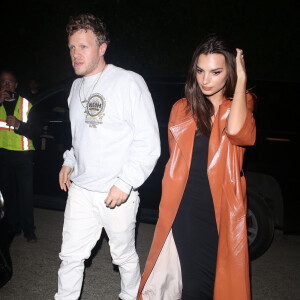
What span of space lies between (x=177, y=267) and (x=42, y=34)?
9.49 meters

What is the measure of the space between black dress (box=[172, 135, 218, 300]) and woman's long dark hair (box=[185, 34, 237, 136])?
0.37 feet

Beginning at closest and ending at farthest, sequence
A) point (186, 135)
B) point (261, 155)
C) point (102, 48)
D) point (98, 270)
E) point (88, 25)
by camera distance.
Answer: point (186, 135)
point (88, 25)
point (102, 48)
point (98, 270)
point (261, 155)

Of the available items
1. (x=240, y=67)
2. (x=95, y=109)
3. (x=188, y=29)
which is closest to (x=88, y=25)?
(x=95, y=109)

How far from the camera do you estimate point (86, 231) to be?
2332 mm

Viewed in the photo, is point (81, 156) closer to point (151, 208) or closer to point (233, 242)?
point (233, 242)

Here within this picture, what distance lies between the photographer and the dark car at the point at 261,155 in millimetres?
3496

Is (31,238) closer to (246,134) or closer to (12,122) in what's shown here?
(12,122)

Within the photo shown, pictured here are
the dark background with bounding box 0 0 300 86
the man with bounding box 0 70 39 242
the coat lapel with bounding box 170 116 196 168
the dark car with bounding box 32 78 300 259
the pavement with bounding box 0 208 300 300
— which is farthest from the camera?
the dark background with bounding box 0 0 300 86

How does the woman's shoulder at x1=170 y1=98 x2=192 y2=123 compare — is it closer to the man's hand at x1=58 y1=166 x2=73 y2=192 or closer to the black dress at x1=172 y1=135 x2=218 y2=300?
the black dress at x1=172 y1=135 x2=218 y2=300

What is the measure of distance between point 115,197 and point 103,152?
12.4 inches

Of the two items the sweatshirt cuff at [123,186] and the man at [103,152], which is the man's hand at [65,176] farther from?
the sweatshirt cuff at [123,186]

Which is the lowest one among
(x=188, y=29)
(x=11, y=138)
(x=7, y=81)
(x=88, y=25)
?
(x=11, y=138)

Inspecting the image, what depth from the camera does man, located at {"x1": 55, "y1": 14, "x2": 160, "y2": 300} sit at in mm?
2170

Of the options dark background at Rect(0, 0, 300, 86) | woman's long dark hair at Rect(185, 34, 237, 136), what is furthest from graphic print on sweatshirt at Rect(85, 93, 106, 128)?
dark background at Rect(0, 0, 300, 86)
